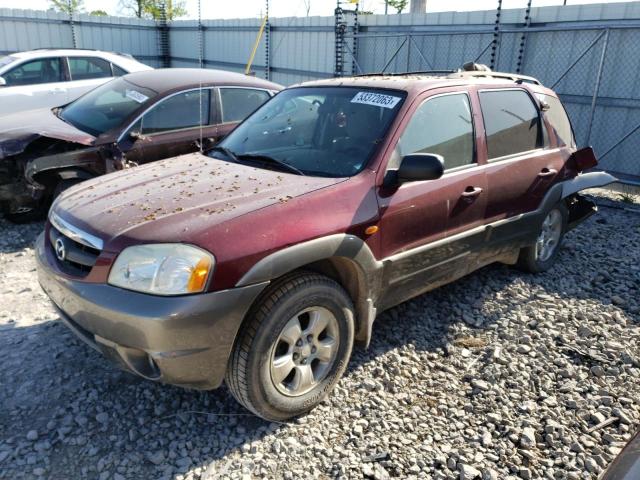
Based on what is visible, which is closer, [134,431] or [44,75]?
[134,431]

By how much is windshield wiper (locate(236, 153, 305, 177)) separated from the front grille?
4.01 ft

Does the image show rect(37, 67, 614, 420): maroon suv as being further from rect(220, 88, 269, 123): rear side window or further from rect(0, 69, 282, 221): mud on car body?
rect(220, 88, 269, 123): rear side window

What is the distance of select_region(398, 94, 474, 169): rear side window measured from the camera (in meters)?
3.50

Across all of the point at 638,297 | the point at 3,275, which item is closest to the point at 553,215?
the point at 638,297

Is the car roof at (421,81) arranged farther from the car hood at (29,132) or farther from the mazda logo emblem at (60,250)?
the car hood at (29,132)

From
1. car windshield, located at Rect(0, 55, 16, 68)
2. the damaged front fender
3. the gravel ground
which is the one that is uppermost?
car windshield, located at Rect(0, 55, 16, 68)

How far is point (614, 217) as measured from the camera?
279 inches

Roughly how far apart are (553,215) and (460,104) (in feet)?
5.86

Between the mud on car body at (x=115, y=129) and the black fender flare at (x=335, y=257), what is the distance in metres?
3.39

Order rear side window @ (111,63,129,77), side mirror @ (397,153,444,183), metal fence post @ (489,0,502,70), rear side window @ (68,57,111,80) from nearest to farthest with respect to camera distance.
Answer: side mirror @ (397,153,444,183) → rear side window @ (68,57,111,80) → rear side window @ (111,63,129,77) → metal fence post @ (489,0,502,70)

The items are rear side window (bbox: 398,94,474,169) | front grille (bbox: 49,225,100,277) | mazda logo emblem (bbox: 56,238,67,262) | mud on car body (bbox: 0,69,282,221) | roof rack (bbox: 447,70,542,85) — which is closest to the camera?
front grille (bbox: 49,225,100,277)

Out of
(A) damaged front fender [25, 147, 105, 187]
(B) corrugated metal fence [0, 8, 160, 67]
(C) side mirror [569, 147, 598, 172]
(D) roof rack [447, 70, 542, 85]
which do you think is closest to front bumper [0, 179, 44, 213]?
(A) damaged front fender [25, 147, 105, 187]

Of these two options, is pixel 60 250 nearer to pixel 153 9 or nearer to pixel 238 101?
pixel 238 101

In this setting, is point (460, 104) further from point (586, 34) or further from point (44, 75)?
point (44, 75)
